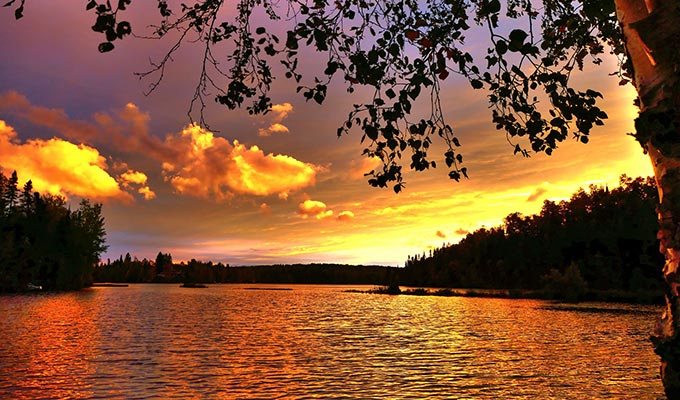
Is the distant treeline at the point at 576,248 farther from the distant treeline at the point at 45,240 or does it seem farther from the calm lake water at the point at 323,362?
the distant treeline at the point at 45,240

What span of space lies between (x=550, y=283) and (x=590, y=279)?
1623cm

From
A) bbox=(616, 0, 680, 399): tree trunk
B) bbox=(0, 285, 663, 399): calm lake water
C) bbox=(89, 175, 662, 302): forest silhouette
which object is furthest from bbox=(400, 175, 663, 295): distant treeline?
bbox=(616, 0, 680, 399): tree trunk

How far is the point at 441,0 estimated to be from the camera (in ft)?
28.1

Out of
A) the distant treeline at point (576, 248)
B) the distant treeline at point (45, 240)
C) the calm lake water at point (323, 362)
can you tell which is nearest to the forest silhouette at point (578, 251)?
the distant treeline at point (576, 248)

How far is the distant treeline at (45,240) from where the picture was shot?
10200 centimetres

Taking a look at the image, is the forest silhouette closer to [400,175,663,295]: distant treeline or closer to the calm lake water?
[400,175,663,295]: distant treeline

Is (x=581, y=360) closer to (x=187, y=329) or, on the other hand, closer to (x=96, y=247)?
(x=187, y=329)

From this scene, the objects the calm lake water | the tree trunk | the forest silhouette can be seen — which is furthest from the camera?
the forest silhouette

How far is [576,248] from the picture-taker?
117m

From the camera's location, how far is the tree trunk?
4.80 meters

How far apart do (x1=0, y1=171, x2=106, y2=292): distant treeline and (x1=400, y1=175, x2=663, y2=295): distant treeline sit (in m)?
98.4

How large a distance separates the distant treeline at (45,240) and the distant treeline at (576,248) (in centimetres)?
9837

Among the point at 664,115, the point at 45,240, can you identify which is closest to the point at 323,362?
the point at 664,115

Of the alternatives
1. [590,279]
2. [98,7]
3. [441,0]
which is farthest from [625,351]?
[590,279]
